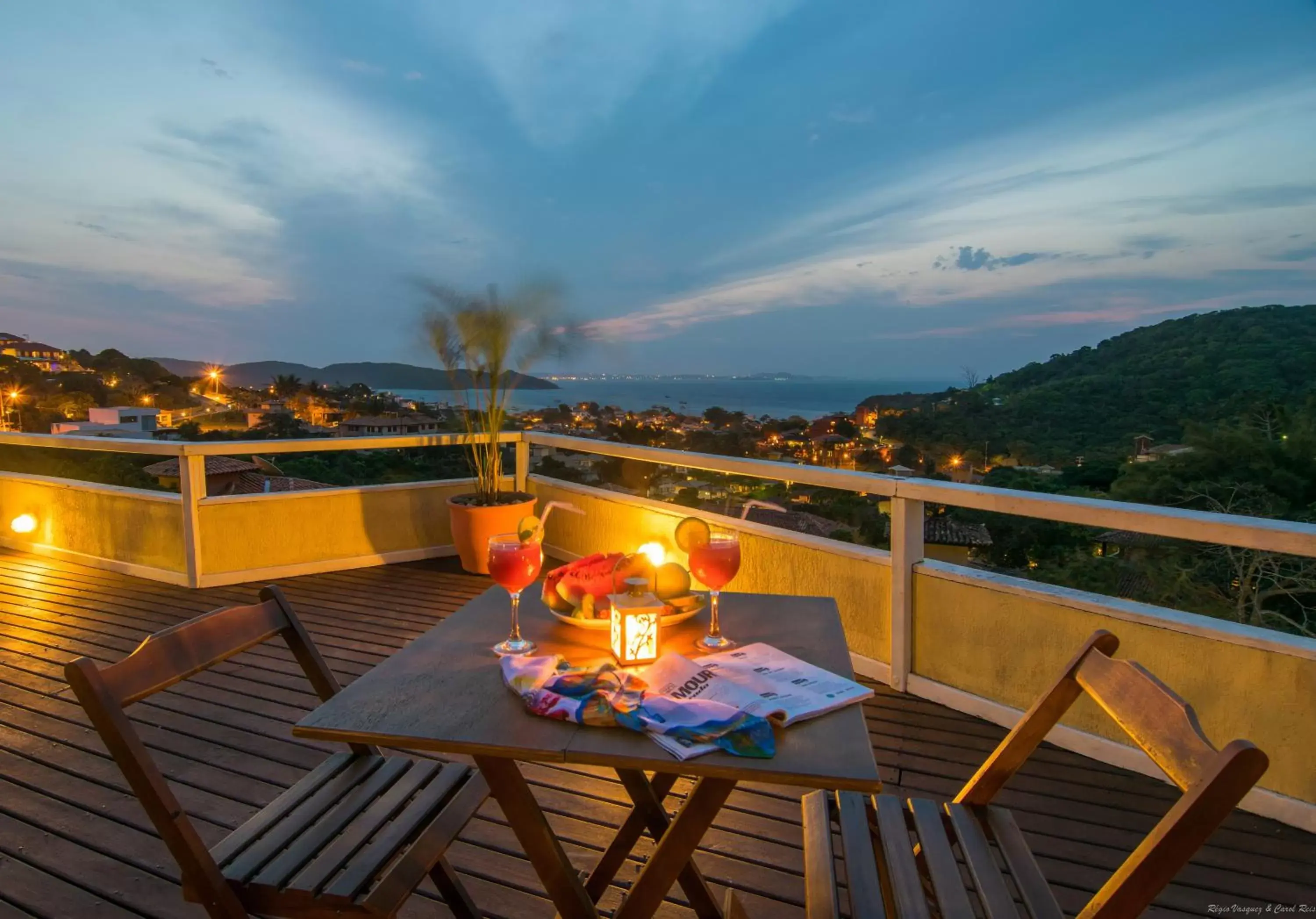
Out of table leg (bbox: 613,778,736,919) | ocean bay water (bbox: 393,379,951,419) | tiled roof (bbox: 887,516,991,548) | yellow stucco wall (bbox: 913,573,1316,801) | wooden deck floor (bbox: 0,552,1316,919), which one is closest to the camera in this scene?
table leg (bbox: 613,778,736,919)

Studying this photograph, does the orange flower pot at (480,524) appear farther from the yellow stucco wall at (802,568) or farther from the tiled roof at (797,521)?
the tiled roof at (797,521)

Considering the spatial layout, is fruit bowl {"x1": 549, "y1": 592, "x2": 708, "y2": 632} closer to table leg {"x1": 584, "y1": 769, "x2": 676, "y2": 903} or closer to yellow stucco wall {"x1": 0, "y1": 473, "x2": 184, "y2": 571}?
table leg {"x1": 584, "y1": 769, "x2": 676, "y2": 903}

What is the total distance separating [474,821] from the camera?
217 centimetres

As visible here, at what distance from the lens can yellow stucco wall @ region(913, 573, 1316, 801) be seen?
7.01 feet

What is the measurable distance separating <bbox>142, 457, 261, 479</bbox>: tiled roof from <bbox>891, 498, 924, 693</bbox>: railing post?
4255mm

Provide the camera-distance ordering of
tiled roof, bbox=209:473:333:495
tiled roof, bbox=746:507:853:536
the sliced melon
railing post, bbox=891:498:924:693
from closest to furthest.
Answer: the sliced melon, railing post, bbox=891:498:924:693, tiled roof, bbox=746:507:853:536, tiled roof, bbox=209:473:333:495

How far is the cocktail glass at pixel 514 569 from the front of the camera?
55.0 inches

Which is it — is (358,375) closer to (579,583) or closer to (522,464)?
(522,464)

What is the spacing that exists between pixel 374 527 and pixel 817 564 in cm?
347

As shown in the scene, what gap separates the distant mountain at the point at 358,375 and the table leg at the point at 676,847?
14.0 feet

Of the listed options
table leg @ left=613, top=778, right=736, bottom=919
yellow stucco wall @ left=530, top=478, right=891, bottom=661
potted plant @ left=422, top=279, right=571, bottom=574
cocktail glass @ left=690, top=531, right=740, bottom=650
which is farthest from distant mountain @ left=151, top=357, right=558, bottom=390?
table leg @ left=613, top=778, right=736, bottom=919

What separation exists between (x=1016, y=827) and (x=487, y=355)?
4378 mm

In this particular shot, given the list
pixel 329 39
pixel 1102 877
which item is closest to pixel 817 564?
pixel 1102 877

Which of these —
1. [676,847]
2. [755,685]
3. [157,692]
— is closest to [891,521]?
[755,685]
